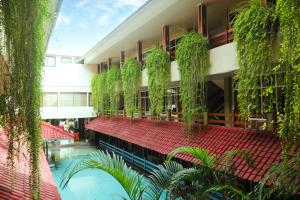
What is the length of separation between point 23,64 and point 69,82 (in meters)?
17.5

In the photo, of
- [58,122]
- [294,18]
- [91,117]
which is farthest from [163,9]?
[58,122]

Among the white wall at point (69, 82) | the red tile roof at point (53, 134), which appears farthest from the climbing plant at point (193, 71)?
the white wall at point (69, 82)

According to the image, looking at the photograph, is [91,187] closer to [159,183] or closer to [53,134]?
[53,134]

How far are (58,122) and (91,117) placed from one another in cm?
408

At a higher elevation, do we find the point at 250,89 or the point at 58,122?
the point at 250,89

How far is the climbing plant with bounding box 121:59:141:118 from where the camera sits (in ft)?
38.7

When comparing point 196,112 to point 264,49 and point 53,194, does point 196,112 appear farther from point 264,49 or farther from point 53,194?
point 53,194

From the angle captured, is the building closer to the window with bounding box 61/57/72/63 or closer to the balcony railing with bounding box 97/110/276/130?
the balcony railing with bounding box 97/110/276/130

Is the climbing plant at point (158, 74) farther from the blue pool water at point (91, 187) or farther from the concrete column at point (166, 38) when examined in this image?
the blue pool water at point (91, 187)

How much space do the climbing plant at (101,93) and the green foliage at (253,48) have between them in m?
10.7

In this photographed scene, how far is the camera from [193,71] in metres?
7.71

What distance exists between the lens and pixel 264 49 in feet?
17.6

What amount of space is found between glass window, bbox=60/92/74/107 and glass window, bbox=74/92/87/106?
1.02 ft

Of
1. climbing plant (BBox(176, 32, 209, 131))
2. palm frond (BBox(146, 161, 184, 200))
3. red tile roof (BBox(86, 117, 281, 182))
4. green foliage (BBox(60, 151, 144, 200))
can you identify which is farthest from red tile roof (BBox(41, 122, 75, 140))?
green foliage (BBox(60, 151, 144, 200))
